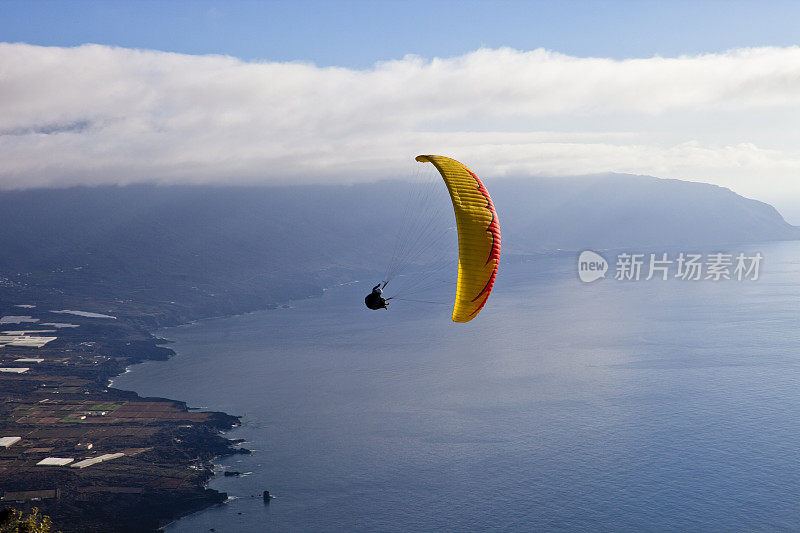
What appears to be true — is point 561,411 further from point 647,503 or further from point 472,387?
point 647,503

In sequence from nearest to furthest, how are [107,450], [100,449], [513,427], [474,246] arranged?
[474,246] < [107,450] < [100,449] < [513,427]

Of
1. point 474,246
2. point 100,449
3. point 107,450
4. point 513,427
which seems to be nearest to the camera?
point 474,246

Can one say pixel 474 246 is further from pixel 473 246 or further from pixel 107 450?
pixel 107 450

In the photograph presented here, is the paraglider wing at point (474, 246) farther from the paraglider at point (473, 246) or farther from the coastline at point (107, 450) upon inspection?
the coastline at point (107, 450)

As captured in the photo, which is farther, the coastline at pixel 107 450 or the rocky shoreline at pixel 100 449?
the rocky shoreline at pixel 100 449

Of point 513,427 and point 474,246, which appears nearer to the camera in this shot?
point 474,246

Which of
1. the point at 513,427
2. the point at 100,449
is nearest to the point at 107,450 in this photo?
the point at 100,449

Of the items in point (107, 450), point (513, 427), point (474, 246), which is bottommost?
point (107, 450)

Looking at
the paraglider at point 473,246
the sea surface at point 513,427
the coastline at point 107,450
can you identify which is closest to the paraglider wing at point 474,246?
the paraglider at point 473,246
